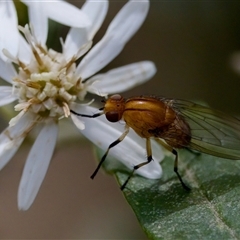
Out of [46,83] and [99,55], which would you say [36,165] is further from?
[99,55]

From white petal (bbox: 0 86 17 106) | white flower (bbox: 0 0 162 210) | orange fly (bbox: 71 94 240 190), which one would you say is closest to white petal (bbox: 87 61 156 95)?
white flower (bbox: 0 0 162 210)

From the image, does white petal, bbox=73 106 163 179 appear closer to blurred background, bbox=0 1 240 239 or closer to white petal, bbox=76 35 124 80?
white petal, bbox=76 35 124 80

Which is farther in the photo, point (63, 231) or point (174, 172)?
point (63, 231)

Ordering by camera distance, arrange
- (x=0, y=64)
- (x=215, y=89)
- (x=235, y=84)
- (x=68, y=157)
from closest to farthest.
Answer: (x=0, y=64) → (x=235, y=84) → (x=215, y=89) → (x=68, y=157)

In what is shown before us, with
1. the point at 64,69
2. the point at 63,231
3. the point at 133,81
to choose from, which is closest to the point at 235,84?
the point at 133,81

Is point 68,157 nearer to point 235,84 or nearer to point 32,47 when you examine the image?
point 235,84
